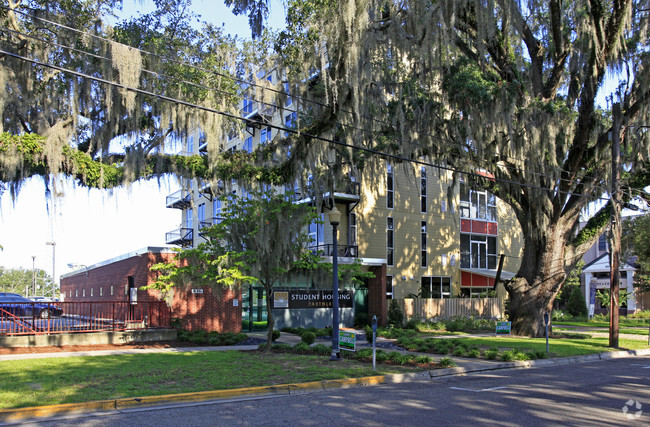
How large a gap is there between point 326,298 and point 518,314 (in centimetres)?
927

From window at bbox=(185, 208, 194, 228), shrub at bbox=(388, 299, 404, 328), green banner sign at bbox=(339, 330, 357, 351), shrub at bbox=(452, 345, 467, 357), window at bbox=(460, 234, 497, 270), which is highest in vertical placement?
window at bbox=(185, 208, 194, 228)

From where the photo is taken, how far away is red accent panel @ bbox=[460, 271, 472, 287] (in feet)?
116

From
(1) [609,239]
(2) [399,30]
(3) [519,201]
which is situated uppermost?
(2) [399,30]

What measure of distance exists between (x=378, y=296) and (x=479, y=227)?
11755mm

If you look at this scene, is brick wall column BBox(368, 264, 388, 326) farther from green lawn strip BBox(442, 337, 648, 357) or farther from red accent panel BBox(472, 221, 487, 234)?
red accent panel BBox(472, 221, 487, 234)

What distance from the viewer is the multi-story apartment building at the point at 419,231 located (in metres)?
29.6

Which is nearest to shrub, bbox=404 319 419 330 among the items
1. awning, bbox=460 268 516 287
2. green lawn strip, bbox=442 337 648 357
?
green lawn strip, bbox=442 337 648 357

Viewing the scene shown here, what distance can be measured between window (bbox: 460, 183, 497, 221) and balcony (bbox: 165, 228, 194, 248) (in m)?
21.0

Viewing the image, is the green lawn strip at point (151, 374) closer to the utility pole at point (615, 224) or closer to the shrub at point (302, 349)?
the shrub at point (302, 349)

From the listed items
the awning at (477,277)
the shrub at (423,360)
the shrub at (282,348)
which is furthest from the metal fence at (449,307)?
the shrub at (423,360)

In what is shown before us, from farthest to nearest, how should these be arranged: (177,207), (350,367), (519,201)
Answer: (177,207), (519,201), (350,367)

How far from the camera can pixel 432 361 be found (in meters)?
14.8

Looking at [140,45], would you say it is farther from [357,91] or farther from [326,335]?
[326,335]

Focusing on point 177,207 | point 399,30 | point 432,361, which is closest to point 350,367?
point 432,361
